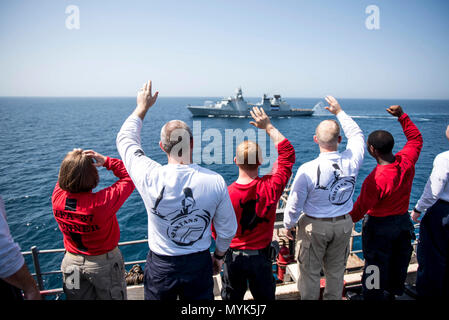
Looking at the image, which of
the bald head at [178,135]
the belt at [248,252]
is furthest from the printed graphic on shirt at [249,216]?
the bald head at [178,135]

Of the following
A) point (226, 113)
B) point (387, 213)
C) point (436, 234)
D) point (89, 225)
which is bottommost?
point (436, 234)

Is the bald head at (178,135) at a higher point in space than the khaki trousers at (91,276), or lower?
higher

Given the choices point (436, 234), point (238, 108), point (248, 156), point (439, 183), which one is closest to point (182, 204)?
point (248, 156)

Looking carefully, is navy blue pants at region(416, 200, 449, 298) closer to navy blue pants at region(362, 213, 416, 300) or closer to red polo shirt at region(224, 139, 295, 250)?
navy blue pants at region(362, 213, 416, 300)

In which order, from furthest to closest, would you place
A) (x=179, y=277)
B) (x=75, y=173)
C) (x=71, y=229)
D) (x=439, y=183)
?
(x=439, y=183) → (x=71, y=229) → (x=75, y=173) → (x=179, y=277)

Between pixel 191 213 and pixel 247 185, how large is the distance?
0.70 m

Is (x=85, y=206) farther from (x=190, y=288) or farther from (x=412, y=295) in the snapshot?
(x=412, y=295)

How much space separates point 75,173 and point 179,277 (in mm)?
1403

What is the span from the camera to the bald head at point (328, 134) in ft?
9.06

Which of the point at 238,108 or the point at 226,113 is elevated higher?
the point at 238,108

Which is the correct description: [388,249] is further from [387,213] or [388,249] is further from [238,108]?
[238,108]

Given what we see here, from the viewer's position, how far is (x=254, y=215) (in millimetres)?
2598

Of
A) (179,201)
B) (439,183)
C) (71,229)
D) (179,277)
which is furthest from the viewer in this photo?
(439,183)

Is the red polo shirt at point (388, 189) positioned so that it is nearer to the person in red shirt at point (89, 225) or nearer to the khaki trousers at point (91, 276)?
the person in red shirt at point (89, 225)
